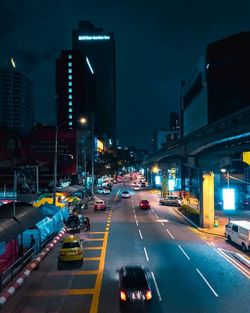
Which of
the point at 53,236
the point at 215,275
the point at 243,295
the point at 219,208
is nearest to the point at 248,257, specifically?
the point at 215,275

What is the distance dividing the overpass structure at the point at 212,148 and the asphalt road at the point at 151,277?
222 inches

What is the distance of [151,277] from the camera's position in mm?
21859

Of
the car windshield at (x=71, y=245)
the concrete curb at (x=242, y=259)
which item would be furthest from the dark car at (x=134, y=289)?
the concrete curb at (x=242, y=259)

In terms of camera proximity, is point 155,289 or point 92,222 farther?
point 92,222

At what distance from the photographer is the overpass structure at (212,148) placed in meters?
27.7

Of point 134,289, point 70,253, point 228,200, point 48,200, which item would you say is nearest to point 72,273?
point 70,253

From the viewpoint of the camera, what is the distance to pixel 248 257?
88.6 ft

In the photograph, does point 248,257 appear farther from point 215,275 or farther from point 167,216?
point 167,216

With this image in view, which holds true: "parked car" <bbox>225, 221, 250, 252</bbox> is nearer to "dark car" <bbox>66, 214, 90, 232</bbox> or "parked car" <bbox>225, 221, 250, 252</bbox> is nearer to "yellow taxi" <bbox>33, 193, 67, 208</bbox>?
"dark car" <bbox>66, 214, 90, 232</bbox>

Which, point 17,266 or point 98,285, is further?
point 17,266

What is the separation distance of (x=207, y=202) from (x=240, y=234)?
1115 cm

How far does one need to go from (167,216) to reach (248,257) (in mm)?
22621

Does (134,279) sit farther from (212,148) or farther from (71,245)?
(212,148)

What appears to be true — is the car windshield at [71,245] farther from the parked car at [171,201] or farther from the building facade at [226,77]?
the building facade at [226,77]
